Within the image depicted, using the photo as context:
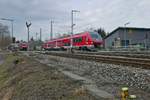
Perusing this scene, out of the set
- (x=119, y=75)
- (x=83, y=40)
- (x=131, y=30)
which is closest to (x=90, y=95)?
(x=119, y=75)

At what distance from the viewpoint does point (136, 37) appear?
7575 centimetres

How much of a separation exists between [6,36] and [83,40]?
284 feet

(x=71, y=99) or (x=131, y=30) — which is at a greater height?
(x=131, y=30)

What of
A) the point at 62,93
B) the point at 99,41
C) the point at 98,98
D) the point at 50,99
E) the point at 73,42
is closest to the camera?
the point at 98,98

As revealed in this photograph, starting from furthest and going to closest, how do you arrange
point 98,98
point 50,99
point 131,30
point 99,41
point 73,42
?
point 131,30 < point 73,42 < point 99,41 < point 50,99 < point 98,98

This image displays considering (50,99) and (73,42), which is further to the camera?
(73,42)

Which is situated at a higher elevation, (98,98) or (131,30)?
(131,30)

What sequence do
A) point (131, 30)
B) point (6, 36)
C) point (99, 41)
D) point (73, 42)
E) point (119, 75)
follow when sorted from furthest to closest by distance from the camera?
1. point (6, 36)
2. point (131, 30)
3. point (73, 42)
4. point (99, 41)
5. point (119, 75)

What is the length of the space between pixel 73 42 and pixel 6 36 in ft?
264

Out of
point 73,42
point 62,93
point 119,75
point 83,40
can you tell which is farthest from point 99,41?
point 62,93

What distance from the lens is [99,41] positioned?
1736 inches

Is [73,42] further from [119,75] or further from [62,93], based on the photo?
[62,93]

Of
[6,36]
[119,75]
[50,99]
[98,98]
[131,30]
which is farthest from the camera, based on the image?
[6,36]

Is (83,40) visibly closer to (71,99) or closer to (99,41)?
(99,41)
